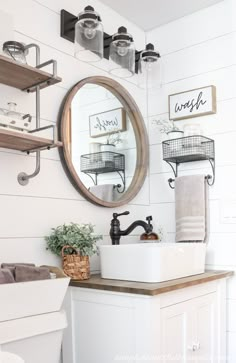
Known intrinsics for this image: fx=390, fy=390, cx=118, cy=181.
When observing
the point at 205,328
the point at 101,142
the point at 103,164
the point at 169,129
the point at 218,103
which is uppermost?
the point at 218,103

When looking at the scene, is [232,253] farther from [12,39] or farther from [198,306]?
[12,39]

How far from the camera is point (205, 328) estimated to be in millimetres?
1894

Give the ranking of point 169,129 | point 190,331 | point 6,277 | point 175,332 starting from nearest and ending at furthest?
point 6,277, point 175,332, point 190,331, point 169,129

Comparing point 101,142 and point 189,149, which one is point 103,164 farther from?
point 189,149

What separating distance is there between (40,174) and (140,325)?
80 centimetres

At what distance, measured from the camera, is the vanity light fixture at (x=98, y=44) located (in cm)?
154

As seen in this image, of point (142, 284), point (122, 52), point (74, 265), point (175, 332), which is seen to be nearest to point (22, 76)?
point (122, 52)

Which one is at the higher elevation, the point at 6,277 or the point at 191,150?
the point at 191,150

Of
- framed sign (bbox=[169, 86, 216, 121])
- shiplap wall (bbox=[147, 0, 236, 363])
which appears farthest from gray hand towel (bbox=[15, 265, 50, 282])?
framed sign (bbox=[169, 86, 216, 121])

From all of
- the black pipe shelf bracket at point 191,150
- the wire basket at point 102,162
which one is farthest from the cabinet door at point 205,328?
the wire basket at point 102,162

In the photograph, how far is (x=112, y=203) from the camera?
7.06 ft

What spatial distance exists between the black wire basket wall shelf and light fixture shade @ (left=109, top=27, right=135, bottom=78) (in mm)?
535

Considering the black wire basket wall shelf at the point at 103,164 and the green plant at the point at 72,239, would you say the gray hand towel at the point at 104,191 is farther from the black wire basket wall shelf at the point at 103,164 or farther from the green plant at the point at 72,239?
the green plant at the point at 72,239

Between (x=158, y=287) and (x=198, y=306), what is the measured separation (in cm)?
41
